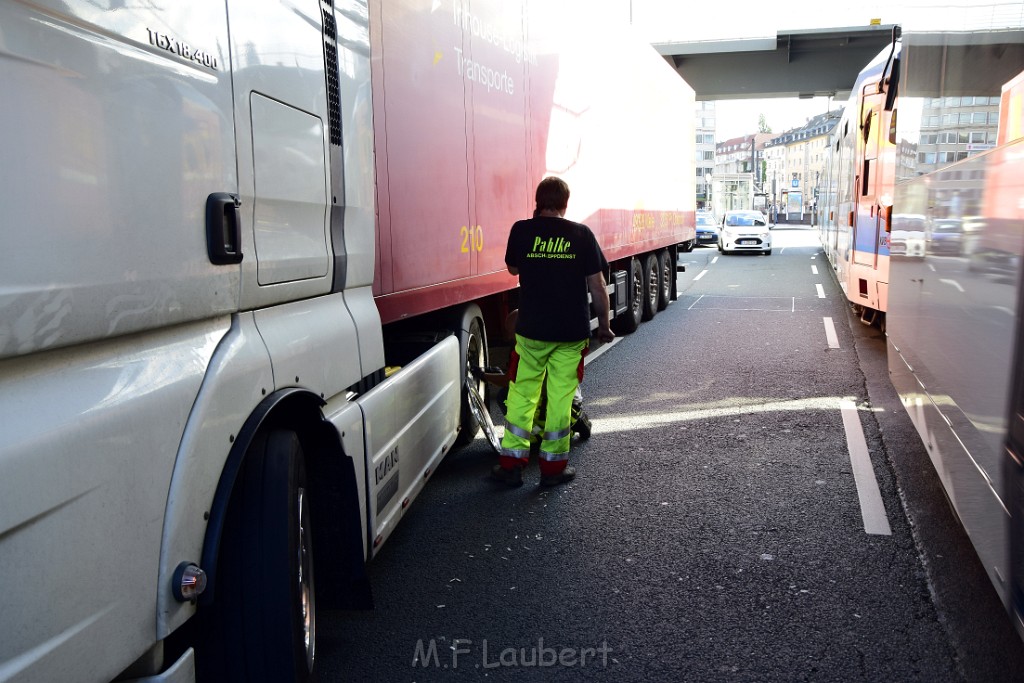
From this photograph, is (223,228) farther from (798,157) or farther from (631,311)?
(798,157)

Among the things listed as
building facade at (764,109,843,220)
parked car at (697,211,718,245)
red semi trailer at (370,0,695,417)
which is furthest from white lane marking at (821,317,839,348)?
building facade at (764,109,843,220)

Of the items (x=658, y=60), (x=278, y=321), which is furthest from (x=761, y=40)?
(x=278, y=321)

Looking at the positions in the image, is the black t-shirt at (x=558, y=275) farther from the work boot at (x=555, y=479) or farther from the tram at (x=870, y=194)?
the tram at (x=870, y=194)

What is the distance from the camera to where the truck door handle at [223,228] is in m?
2.48

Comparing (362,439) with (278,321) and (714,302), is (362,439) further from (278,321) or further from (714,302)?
(714,302)

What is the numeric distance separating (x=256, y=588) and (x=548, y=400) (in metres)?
3.23

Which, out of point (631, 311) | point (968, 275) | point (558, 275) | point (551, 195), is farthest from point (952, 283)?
point (631, 311)

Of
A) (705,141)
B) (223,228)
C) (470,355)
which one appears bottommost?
(470,355)

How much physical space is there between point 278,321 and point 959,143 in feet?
9.08

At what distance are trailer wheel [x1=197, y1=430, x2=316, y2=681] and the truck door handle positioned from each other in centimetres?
59

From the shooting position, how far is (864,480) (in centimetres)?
572
